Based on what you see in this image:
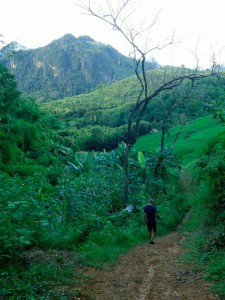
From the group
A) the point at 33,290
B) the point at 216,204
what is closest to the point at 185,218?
the point at 216,204

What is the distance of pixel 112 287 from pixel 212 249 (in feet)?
10.9

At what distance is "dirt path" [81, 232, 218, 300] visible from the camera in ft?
21.0

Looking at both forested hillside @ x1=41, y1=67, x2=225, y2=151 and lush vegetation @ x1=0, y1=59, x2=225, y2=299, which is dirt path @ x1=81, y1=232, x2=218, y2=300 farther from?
forested hillside @ x1=41, y1=67, x2=225, y2=151

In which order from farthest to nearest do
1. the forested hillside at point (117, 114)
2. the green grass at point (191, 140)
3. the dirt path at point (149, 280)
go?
the green grass at point (191, 140) < the forested hillside at point (117, 114) < the dirt path at point (149, 280)

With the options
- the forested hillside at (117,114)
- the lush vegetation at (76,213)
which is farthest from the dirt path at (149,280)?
the forested hillside at (117,114)

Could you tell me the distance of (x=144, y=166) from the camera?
73.7 feet

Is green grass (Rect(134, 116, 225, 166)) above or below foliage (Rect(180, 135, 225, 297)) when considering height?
below

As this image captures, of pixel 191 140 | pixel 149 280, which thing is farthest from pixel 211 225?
pixel 191 140

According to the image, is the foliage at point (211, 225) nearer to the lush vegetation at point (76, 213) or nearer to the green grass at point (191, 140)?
the lush vegetation at point (76, 213)

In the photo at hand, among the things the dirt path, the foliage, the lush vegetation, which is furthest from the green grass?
the dirt path

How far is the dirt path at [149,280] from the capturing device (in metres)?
6.40

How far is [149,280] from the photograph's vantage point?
290 inches

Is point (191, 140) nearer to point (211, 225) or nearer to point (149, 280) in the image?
point (211, 225)

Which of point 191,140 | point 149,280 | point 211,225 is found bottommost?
point 191,140
